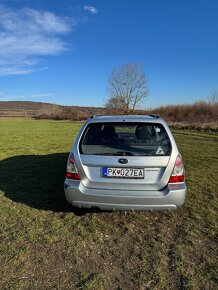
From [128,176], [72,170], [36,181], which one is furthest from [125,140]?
[36,181]

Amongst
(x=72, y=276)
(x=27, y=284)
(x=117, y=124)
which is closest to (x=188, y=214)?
(x=117, y=124)

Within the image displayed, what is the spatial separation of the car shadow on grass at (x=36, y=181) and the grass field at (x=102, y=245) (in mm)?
34

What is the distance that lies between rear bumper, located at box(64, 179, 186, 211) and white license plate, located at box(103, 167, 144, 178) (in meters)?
0.21

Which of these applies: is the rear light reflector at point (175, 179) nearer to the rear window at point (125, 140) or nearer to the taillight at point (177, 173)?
the taillight at point (177, 173)

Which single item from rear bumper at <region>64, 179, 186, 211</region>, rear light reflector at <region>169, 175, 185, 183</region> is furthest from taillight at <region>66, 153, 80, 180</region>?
rear light reflector at <region>169, 175, 185, 183</region>

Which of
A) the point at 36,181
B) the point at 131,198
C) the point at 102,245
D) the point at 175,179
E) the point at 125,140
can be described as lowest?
the point at 36,181

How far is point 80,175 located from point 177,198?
135 centimetres

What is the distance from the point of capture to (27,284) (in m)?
2.90

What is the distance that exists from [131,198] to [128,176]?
30 centimetres

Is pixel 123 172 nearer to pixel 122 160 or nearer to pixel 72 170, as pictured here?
pixel 122 160

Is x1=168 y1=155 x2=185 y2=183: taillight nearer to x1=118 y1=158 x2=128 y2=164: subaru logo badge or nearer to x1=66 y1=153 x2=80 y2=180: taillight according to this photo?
x1=118 y1=158 x2=128 y2=164: subaru logo badge

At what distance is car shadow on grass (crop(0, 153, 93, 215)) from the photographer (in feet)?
17.3

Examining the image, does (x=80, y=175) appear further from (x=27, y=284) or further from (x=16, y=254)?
(x=27, y=284)

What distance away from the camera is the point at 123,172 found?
13.4ft
